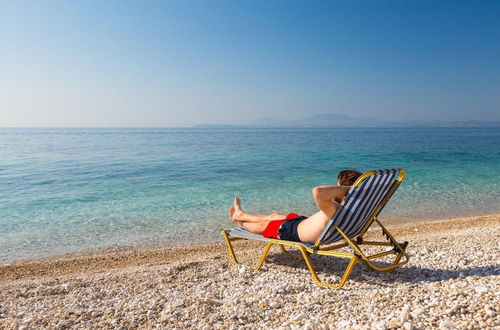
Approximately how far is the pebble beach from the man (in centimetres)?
48

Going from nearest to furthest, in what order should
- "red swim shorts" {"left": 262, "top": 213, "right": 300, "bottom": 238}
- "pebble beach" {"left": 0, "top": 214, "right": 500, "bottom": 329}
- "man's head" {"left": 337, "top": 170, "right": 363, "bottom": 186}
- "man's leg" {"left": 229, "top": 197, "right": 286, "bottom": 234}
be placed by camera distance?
"pebble beach" {"left": 0, "top": 214, "right": 500, "bottom": 329} → "man's head" {"left": 337, "top": 170, "right": 363, "bottom": 186} → "red swim shorts" {"left": 262, "top": 213, "right": 300, "bottom": 238} → "man's leg" {"left": 229, "top": 197, "right": 286, "bottom": 234}

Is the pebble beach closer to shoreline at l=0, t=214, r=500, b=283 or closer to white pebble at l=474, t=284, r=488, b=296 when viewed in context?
white pebble at l=474, t=284, r=488, b=296

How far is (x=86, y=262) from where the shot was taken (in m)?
6.30

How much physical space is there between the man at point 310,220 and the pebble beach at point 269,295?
48 centimetres

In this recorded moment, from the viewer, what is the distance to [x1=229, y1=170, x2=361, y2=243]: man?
150 inches

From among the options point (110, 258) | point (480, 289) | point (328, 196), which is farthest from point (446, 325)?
point (110, 258)

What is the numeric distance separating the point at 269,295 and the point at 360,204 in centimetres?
127

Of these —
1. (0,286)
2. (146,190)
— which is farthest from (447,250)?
(146,190)

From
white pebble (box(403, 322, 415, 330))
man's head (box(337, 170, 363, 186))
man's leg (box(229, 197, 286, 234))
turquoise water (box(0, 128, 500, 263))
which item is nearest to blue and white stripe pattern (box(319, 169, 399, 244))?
man's head (box(337, 170, 363, 186))

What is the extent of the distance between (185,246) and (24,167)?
56.8 feet

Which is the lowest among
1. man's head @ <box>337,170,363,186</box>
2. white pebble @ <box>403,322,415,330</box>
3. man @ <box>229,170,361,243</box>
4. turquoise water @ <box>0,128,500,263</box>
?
turquoise water @ <box>0,128,500,263</box>

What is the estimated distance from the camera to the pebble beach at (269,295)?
9.42 feet

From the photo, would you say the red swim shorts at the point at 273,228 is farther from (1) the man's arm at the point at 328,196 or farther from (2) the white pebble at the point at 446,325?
(2) the white pebble at the point at 446,325

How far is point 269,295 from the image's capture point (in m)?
3.64
